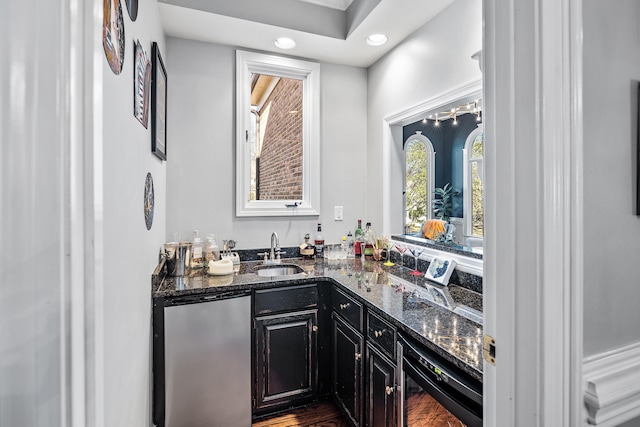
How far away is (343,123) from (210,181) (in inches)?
48.1

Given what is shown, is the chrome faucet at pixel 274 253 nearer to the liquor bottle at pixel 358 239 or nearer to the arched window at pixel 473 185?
the liquor bottle at pixel 358 239

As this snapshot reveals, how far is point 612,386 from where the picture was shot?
0.71 meters

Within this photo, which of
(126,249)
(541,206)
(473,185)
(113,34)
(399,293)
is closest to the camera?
(541,206)

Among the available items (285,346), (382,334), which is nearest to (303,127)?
(285,346)

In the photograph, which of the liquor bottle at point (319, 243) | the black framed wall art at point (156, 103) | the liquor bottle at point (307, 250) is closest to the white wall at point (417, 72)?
the liquor bottle at point (319, 243)

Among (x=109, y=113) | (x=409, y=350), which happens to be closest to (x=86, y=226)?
(x=109, y=113)

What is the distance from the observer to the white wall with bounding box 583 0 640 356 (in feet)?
2.36

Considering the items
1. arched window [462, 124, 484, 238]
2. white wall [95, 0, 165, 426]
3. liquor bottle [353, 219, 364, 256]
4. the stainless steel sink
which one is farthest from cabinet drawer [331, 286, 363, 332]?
arched window [462, 124, 484, 238]

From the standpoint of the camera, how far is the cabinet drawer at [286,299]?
1.95 meters

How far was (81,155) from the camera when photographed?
46 centimetres

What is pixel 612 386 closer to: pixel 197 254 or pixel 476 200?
pixel 197 254

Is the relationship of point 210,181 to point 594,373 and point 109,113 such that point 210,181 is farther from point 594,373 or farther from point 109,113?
point 594,373

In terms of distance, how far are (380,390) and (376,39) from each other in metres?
2.25

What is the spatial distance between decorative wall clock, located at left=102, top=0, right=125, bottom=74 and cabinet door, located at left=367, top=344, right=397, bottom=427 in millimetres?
1506
